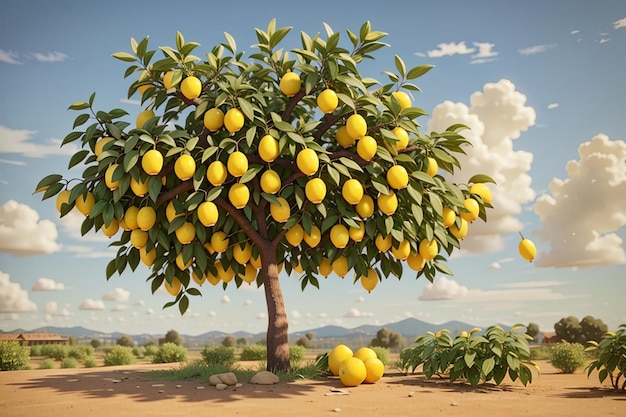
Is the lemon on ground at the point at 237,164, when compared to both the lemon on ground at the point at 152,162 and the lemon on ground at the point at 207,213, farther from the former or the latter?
the lemon on ground at the point at 152,162

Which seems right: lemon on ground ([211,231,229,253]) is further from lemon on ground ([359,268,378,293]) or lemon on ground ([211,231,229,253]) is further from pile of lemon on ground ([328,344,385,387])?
pile of lemon on ground ([328,344,385,387])

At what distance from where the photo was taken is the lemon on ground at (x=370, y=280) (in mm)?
8422

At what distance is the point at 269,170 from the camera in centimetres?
729

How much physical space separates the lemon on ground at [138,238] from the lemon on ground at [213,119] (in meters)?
1.78

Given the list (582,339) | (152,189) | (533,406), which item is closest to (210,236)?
(152,189)

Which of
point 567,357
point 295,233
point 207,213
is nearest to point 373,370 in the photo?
point 295,233

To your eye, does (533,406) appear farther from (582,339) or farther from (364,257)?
(582,339)

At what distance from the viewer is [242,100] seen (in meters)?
7.13

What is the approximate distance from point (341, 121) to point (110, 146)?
10.6 feet

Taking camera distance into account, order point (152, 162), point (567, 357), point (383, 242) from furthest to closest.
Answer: point (567, 357), point (383, 242), point (152, 162)

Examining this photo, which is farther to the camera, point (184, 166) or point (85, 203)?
point (85, 203)

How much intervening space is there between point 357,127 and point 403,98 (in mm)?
1193

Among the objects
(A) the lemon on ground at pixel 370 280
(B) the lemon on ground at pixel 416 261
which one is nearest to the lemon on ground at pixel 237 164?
(A) the lemon on ground at pixel 370 280

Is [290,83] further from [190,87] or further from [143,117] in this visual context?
[143,117]
